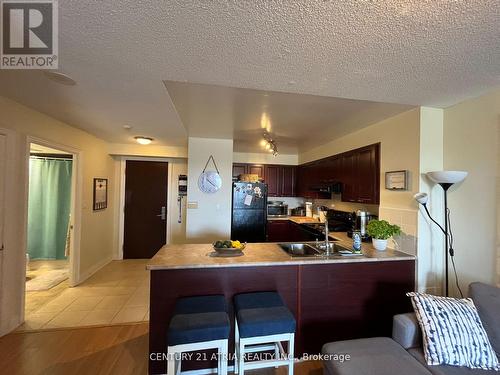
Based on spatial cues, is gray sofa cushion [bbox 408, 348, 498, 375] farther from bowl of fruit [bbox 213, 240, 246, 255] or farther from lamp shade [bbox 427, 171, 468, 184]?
bowl of fruit [bbox 213, 240, 246, 255]

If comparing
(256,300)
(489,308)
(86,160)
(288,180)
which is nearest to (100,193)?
(86,160)

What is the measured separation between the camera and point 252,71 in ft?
5.24

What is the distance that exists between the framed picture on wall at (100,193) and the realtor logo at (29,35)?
2695mm

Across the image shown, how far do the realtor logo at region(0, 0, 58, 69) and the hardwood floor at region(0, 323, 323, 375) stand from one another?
90.4 inches

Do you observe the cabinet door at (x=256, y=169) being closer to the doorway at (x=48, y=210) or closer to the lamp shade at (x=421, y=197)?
the lamp shade at (x=421, y=197)

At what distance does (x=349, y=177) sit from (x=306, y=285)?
1.89 metres

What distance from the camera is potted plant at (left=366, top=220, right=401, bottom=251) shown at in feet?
7.39

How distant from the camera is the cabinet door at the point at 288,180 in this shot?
16.9 feet

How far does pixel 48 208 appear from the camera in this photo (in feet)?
13.4

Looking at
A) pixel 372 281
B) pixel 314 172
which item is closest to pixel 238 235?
pixel 314 172

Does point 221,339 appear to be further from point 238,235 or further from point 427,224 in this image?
point 238,235

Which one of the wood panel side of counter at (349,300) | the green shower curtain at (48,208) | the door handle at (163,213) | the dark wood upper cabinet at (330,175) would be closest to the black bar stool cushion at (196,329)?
the wood panel side of counter at (349,300)

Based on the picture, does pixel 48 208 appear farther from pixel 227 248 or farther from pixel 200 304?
A: pixel 200 304

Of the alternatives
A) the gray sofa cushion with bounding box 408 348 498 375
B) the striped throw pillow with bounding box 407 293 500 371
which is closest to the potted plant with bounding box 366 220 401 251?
the striped throw pillow with bounding box 407 293 500 371
